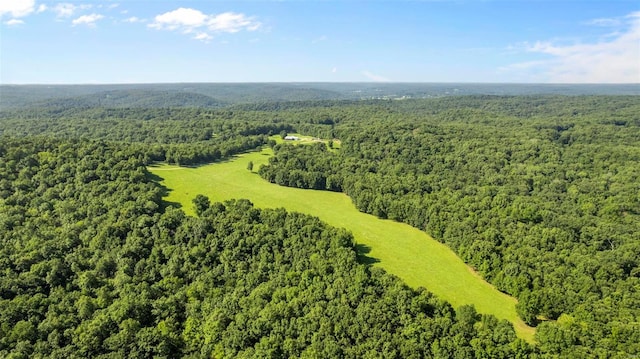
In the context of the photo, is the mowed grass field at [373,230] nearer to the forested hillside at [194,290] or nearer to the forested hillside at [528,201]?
the forested hillside at [528,201]

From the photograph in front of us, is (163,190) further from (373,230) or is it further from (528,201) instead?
(528,201)

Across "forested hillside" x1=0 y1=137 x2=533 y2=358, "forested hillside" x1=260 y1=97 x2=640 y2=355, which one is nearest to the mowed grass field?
"forested hillside" x1=260 y1=97 x2=640 y2=355

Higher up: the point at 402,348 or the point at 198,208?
the point at 198,208

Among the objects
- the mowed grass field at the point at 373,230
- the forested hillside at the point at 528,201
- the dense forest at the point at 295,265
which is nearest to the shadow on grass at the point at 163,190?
the mowed grass field at the point at 373,230

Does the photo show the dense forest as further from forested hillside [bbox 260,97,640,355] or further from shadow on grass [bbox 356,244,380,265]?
shadow on grass [bbox 356,244,380,265]

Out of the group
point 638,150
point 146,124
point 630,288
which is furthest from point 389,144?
point 146,124

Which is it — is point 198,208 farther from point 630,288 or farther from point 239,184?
point 630,288
